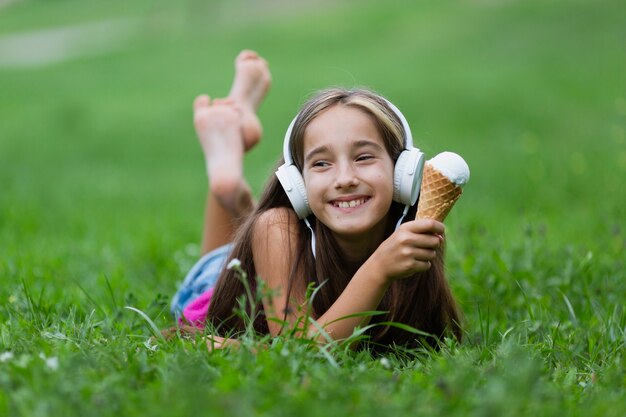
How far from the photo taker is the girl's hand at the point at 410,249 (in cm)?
301

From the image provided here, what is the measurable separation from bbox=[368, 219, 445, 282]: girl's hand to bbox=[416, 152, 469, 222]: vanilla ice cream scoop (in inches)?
5.1

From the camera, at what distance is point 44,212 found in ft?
23.9

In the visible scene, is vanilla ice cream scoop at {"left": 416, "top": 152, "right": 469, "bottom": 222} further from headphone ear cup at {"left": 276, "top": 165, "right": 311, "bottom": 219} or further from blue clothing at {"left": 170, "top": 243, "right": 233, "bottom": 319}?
blue clothing at {"left": 170, "top": 243, "right": 233, "bottom": 319}

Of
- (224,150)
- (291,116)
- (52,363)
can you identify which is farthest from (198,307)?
(291,116)

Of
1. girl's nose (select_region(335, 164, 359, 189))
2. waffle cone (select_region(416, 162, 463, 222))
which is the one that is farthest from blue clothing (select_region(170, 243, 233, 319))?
waffle cone (select_region(416, 162, 463, 222))

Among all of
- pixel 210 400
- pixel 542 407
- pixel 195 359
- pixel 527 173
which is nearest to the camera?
pixel 210 400

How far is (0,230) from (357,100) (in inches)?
142

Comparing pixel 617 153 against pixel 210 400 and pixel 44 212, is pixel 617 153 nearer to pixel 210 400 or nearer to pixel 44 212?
pixel 44 212

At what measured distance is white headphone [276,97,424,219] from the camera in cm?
326

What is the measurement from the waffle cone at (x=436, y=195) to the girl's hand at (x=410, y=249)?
126 mm

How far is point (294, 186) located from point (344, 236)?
10.1 inches

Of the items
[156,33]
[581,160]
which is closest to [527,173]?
[581,160]

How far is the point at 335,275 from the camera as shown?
343cm

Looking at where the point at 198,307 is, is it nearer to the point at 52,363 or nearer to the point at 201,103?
the point at 201,103
